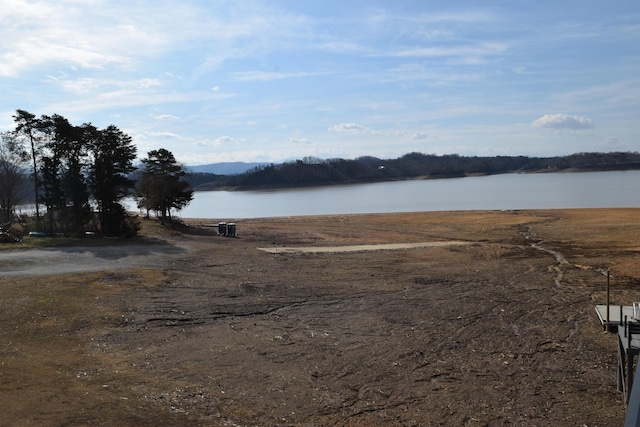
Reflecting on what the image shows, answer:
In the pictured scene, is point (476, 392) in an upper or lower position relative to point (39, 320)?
lower

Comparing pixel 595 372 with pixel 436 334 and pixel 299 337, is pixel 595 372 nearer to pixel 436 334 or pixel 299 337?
pixel 436 334

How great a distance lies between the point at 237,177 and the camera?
14938 centimetres

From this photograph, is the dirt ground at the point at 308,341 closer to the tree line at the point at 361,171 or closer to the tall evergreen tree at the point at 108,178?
the tall evergreen tree at the point at 108,178

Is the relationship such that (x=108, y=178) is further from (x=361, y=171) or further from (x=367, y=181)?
(x=361, y=171)

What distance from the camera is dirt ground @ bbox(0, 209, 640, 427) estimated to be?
8.46 metres

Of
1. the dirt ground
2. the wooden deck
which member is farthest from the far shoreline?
Result: the wooden deck

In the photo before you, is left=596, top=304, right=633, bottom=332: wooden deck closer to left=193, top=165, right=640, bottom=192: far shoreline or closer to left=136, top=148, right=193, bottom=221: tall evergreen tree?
left=136, top=148, right=193, bottom=221: tall evergreen tree

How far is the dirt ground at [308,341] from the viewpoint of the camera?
27.8ft

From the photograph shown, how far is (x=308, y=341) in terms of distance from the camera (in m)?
12.0

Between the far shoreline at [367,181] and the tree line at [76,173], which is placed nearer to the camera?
the tree line at [76,173]

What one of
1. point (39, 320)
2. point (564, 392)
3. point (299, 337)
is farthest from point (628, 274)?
point (39, 320)

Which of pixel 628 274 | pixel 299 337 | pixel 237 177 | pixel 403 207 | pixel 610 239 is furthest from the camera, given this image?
pixel 237 177

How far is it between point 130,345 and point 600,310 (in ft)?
32.4

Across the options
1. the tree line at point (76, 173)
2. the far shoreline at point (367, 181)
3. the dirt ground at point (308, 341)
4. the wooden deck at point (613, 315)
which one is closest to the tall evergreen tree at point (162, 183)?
the tree line at point (76, 173)
